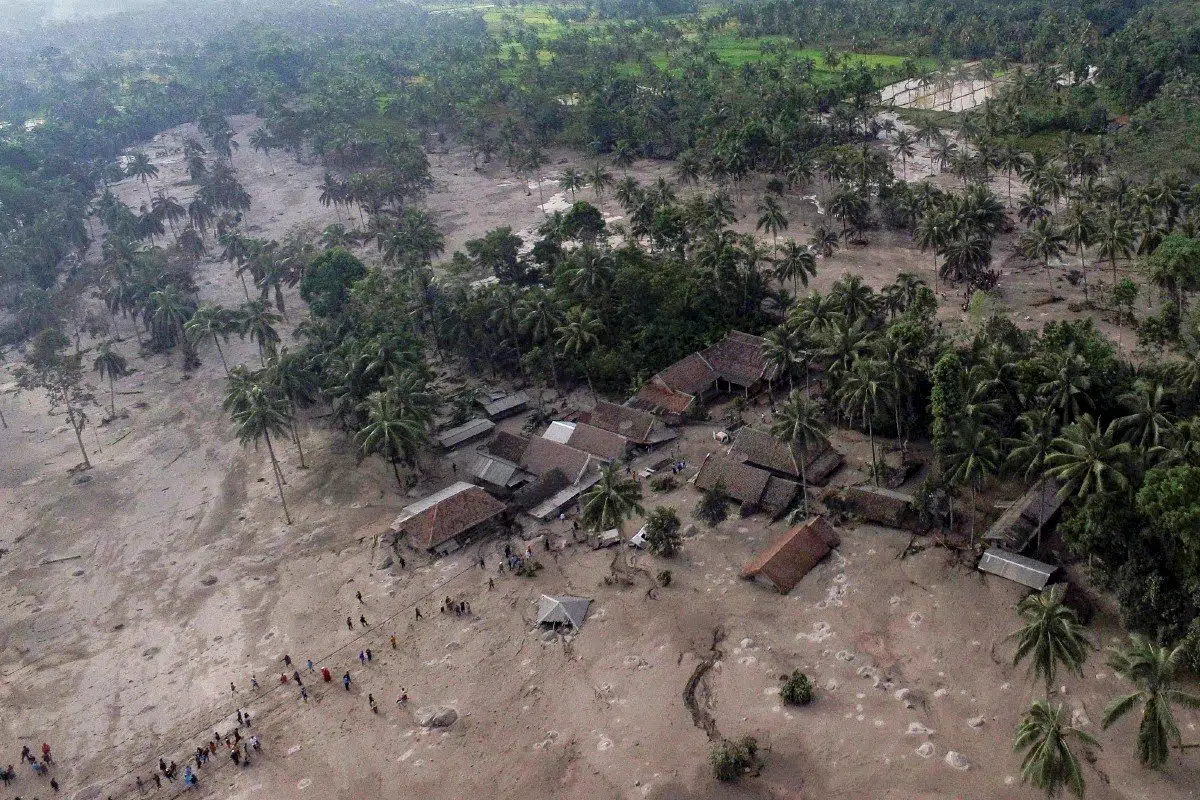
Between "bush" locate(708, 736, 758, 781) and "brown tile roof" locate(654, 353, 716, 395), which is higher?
"brown tile roof" locate(654, 353, 716, 395)

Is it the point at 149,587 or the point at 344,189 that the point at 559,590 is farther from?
the point at 344,189

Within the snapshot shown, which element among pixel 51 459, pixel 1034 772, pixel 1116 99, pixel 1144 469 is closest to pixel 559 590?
pixel 1034 772

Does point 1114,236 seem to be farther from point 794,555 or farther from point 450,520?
point 450,520

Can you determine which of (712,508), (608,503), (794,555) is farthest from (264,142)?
(794,555)

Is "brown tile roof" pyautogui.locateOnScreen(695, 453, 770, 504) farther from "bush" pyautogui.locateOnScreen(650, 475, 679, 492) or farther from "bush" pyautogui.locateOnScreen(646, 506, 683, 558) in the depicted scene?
"bush" pyautogui.locateOnScreen(646, 506, 683, 558)

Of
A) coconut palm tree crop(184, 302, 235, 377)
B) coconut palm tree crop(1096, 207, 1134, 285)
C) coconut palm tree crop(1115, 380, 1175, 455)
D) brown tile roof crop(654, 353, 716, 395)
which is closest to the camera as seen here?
coconut palm tree crop(1115, 380, 1175, 455)

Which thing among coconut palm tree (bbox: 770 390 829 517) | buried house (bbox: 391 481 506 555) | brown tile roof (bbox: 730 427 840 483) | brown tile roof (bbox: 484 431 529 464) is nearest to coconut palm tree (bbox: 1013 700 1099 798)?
coconut palm tree (bbox: 770 390 829 517)

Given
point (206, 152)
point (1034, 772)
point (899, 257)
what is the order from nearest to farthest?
point (1034, 772), point (899, 257), point (206, 152)
